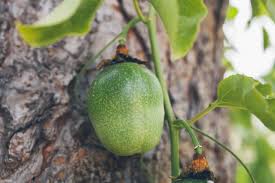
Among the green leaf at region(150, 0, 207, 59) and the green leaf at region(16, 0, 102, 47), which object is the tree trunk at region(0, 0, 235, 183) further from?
the green leaf at region(150, 0, 207, 59)

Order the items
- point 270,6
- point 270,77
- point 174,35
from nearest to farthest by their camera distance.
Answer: point 174,35 → point 270,6 → point 270,77

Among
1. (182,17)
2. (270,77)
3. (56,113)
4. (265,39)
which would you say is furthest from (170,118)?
(270,77)

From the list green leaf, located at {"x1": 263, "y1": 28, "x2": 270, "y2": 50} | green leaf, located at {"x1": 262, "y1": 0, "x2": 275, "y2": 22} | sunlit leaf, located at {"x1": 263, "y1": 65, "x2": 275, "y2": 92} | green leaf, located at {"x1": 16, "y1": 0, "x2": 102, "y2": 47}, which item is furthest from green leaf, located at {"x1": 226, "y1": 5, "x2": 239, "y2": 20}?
green leaf, located at {"x1": 16, "y1": 0, "x2": 102, "y2": 47}

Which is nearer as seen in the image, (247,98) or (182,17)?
(182,17)

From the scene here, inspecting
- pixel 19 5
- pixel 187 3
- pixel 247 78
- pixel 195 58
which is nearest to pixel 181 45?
pixel 187 3

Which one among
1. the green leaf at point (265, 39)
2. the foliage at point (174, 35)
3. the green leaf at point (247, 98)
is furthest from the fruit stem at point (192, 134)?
the green leaf at point (265, 39)

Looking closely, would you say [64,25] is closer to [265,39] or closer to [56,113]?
[56,113]

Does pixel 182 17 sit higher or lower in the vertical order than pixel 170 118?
higher

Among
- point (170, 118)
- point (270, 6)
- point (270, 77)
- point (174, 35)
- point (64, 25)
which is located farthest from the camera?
point (270, 77)
